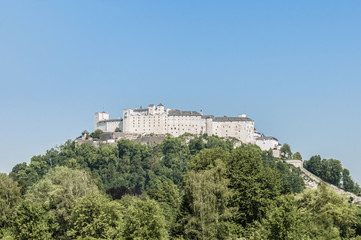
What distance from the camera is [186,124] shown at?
593 feet

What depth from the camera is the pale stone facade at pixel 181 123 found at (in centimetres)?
17888

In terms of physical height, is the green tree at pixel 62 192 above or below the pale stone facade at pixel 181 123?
below

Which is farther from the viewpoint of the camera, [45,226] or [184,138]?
[184,138]

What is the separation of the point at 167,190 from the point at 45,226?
4810cm

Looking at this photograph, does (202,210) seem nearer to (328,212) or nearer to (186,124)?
(328,212)

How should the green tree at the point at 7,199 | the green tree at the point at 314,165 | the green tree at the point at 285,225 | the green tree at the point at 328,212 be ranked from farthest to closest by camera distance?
the green tree at the point at 314,165 < the green tree at the point at 7,199 < the green tree at the point at 328,212 < the green tree at the point at 285,225

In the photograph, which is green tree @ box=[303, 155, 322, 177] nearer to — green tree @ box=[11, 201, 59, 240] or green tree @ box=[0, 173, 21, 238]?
green tree @ box=[0, 173, 21, 238]

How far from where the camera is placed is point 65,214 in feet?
195

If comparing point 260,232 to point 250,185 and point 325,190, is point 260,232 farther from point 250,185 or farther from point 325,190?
point 325,190

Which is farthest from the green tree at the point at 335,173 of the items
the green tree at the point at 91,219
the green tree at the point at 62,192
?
the green tree at the point at 91,219

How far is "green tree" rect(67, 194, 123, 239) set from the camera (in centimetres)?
5294

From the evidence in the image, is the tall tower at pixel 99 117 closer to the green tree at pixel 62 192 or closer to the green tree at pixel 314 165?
the green tree at pixel 314 165

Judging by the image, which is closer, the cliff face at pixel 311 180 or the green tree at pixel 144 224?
the green tree at pixel 144 224

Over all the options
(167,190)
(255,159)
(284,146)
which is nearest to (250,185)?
(255,159)
